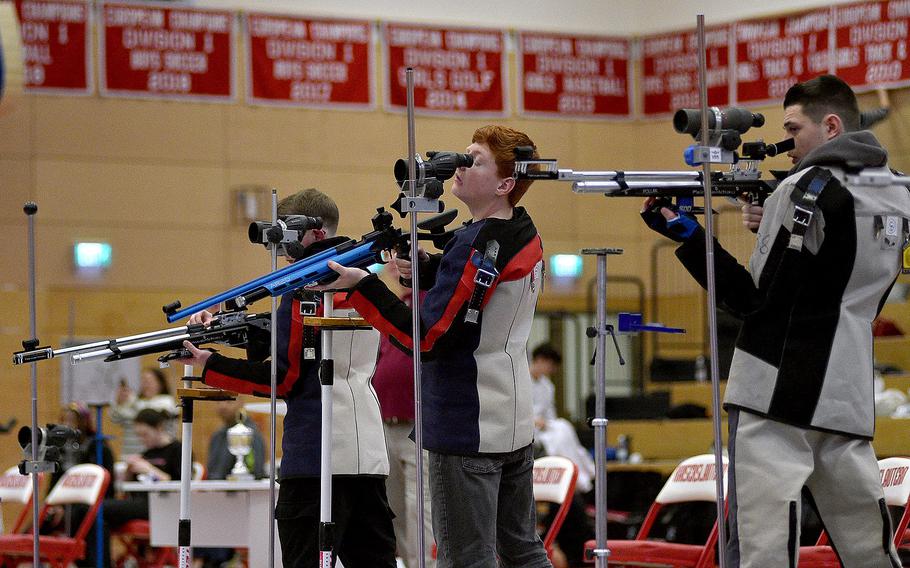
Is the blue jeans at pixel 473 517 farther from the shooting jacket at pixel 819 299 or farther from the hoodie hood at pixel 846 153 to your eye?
the hoodie hood at pixel 846 153

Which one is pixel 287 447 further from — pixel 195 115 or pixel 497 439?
pixel 195 115

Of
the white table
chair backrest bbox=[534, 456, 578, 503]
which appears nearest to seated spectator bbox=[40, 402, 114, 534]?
the white table

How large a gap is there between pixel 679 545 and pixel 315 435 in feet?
5.06

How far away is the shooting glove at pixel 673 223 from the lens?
10.5 feet

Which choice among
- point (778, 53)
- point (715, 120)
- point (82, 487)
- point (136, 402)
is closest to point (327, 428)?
point (715, 120)

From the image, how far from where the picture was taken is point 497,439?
11.0 ft

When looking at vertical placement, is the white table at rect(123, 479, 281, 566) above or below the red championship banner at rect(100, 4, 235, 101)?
below

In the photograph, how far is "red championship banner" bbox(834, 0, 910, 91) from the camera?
10648 millimetres

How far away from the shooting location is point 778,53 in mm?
11320

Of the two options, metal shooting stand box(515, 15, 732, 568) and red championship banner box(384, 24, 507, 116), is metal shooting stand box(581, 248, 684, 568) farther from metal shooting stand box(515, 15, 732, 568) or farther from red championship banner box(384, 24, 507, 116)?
red championship banner box(384, 24, 507, 116)

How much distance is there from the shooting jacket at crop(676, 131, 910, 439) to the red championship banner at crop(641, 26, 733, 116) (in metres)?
8.52

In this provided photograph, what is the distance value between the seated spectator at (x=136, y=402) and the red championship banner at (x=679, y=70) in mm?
5260

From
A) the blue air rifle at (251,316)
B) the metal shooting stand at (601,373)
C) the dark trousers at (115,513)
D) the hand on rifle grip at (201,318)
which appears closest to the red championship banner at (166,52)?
the dark trousers at (115,513)

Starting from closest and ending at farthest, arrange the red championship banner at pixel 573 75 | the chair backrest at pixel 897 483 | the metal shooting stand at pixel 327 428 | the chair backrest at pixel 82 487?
the metal shooting stand at pixel 327 428 < the chair backrest at pixel 897 483 < the chair backrest at pixel 82 487 < the red championship banner at pixel 573 75
